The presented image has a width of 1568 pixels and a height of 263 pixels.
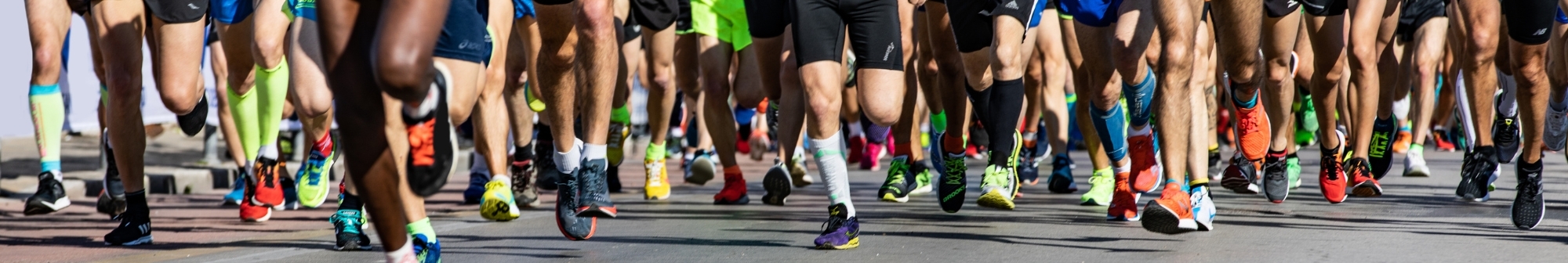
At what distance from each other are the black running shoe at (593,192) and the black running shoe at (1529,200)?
299 centimetres

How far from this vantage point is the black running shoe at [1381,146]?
7594 millimetres

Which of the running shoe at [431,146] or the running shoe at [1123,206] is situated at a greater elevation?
the running shoe at [431,146]

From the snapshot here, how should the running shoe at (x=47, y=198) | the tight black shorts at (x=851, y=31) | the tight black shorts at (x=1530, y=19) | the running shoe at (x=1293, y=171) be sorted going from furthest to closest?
1. the running shoe at (x=1293, y=171)
2. the running shoe at (x=47, y=198)
3. the tight black shorts at (x=1530, y=19)
4. the tight black shorts at (x=851, y=31)

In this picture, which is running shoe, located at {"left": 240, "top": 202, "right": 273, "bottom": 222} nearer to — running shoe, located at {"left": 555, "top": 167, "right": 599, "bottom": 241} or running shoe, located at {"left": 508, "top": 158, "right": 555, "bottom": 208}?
running shoe, located at {"left": 508, "top": 158, "right": 555, "bottom": 208}

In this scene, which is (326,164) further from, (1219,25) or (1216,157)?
(1216,157)

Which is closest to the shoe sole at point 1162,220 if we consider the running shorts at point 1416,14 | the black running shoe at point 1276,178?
the black running shoe at point 1276,178

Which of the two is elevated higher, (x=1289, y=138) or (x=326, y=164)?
(x=326, y=164)

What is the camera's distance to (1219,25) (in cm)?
597

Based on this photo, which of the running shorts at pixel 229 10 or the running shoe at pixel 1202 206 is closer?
the running shoe at pixel 1202 206

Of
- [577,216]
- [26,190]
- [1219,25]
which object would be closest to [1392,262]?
[1219,25]

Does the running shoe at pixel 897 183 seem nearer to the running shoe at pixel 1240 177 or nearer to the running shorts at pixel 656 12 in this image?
the running shorts at pixel 656 12

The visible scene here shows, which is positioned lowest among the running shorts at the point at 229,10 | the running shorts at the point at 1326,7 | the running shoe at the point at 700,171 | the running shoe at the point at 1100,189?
the running shoe at the point at 700,171

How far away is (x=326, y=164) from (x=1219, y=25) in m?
3.33

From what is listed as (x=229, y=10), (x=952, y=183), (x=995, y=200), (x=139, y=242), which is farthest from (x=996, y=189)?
(x=139, y=242)
